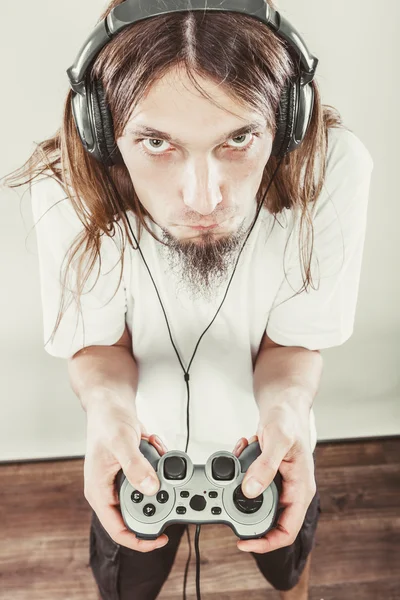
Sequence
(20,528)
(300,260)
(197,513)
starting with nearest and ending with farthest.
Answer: (197,513) < (300,260) < (20,528)

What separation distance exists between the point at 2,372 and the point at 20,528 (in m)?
0.42

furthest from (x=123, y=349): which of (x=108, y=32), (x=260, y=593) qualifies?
(x=260, y=593)

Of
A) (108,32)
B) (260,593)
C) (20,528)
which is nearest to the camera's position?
(108,32)

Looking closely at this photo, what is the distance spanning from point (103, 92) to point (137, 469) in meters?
0.47

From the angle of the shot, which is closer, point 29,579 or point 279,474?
point 279,474

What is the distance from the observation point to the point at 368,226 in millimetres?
1315

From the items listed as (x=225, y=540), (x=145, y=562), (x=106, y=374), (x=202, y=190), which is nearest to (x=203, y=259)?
(x=202, y=190)

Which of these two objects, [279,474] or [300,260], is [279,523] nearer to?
[279,474]

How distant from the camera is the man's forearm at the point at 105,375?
0.87 metres

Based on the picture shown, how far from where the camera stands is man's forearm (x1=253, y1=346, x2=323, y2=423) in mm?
885

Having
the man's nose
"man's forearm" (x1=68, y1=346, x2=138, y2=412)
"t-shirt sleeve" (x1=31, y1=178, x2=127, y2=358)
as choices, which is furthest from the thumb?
the man's nose

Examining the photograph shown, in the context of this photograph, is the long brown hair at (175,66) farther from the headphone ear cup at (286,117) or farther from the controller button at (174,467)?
the controller button at (174,467)

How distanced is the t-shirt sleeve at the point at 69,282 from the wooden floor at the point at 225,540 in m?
0.77

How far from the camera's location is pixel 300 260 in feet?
2.93
